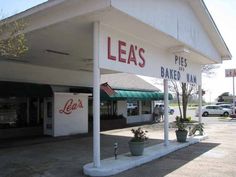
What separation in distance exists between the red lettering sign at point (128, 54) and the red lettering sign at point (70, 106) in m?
9.12

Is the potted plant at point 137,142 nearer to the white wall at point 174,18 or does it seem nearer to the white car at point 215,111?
the white wall at point 174,18

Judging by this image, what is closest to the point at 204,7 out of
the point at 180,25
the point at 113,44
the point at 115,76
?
the point at 180,25

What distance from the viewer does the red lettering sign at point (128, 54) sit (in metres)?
10.7

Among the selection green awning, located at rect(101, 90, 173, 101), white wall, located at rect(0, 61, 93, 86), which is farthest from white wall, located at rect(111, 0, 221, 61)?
green awning, located at rect(101, 90, 173, 101)

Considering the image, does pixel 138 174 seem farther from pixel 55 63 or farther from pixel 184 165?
pixel 55 63

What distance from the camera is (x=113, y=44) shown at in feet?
35.6

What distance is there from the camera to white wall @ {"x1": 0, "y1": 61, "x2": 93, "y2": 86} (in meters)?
17.8

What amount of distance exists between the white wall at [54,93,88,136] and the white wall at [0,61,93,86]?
0.90 metres

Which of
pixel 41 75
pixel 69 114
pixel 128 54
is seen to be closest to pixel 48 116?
pixel 69 114

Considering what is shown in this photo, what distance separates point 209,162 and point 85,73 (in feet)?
40.9

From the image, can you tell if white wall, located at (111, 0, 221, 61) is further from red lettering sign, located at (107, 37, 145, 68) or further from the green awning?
the green awning

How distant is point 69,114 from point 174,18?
1028 cm

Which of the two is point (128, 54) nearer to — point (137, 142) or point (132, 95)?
point (137, 142)

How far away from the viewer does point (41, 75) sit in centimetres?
1966
